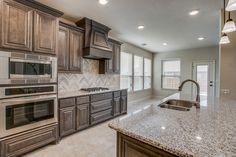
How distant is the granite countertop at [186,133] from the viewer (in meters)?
0.80

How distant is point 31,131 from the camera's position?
2.38 meters

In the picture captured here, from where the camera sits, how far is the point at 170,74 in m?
7.82

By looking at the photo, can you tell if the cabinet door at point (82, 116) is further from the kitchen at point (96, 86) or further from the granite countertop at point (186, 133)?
the granite countertop at point (186, 133)

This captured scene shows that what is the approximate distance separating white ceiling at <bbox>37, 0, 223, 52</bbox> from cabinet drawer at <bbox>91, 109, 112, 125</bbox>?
99.0 inches

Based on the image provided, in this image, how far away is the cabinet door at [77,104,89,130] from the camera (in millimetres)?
3267

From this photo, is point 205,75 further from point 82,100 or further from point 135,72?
point 82,100

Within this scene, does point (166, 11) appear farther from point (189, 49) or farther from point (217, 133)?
point (189, 49)

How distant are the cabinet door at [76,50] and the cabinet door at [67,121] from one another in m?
1.02

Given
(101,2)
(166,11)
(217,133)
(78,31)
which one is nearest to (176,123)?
(217,133)

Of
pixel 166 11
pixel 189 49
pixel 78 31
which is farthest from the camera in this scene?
pixel 189 49

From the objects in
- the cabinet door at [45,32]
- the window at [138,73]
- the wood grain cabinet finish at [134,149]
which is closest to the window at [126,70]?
the window at [138,73]

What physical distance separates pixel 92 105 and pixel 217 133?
2.93 meters

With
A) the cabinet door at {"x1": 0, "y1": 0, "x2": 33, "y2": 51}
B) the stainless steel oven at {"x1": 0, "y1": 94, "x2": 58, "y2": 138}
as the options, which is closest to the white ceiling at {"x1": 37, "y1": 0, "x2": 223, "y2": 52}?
the cabinet door at {"x1": 0, "y1": 0, "x2": 33, "y2": 51}

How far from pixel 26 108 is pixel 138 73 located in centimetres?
Answer: 541
